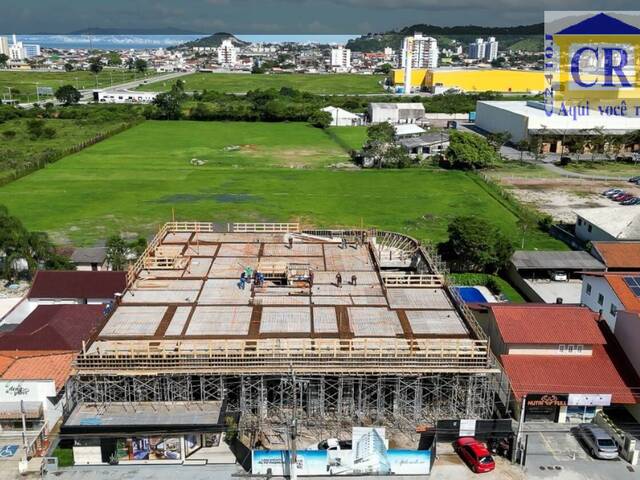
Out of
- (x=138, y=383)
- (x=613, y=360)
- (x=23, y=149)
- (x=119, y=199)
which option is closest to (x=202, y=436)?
(x=138, y=383)

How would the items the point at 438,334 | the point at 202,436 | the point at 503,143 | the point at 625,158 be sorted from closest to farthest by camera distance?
the point at 202,436 → the point at 438,334 → the point at 625,158 → the point at 503,143

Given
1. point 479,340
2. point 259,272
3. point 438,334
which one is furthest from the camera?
point 259,272

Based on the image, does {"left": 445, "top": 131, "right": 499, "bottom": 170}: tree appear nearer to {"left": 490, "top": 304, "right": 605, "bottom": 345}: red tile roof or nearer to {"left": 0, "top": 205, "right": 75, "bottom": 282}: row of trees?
{"left": 490, "top": 304, "right": 605, "bottom": 345}: red tile roof

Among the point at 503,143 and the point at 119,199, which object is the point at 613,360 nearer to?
the point at 119,199

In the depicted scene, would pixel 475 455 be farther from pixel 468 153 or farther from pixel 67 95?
pixel 67 95

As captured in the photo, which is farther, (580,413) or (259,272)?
(259,272)

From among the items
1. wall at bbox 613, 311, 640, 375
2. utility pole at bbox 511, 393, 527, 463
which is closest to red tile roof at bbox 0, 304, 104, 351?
utility pole at bbox 511, 393, 527, 463
